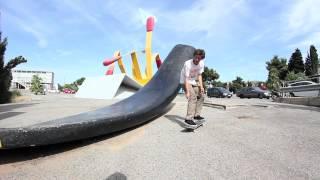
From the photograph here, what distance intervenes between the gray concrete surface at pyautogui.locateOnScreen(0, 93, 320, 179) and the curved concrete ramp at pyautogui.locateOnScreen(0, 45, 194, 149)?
303 mm

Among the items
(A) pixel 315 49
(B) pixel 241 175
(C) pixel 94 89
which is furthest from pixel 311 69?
(B) pixel 241 175

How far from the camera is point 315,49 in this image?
2387 inches

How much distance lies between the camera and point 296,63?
6288 cm

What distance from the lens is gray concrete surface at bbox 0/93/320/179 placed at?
353 cm

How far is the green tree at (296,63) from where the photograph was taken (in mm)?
62062

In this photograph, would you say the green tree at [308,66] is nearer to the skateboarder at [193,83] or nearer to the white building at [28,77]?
the skateboarder at [193,83]

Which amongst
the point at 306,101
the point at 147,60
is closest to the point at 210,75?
the point at 147,60

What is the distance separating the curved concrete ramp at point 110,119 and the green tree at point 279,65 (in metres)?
52.6

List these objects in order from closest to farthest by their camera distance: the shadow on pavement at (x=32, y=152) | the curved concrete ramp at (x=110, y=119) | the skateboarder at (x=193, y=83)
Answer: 1. the curved concrete ramp at (x=110, y=119)
2. the shadow on pavement at (x=32, y=152)
3. the skateboarder at (x=193, y=83)

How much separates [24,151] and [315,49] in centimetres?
6569

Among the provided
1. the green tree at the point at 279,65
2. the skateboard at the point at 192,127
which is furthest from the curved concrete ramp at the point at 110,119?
the green tree at the point at 279,65

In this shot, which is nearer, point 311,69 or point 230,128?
point 230,128

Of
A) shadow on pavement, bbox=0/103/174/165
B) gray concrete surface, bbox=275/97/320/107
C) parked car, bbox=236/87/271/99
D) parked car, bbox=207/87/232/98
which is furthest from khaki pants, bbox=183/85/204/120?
parked car, bbox=207/87/232/98

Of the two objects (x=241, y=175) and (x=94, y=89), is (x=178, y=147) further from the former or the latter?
(x=94, y=89)
